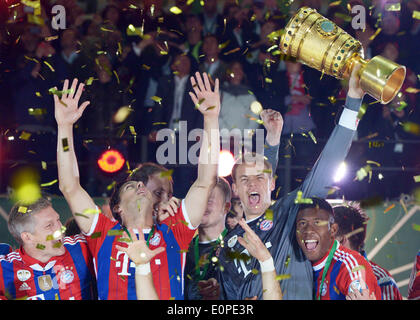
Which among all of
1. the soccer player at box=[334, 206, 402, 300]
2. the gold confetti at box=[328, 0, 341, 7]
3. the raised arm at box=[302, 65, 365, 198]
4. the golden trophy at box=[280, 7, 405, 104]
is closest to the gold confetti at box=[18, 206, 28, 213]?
the raised arm at box=[302, 65, 365, 198]

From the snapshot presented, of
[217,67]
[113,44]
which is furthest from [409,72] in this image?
[113,44]

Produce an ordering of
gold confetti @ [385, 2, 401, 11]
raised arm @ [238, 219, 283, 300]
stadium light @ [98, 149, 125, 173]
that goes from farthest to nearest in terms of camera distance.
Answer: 1. stadium light @ [98, 149, 125, 173]
2. gold confetti @ [385, 2, 401, 11]
3. raised arm @ [238, 219, 283, 300]

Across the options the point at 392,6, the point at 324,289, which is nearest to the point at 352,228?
the point at 324,289

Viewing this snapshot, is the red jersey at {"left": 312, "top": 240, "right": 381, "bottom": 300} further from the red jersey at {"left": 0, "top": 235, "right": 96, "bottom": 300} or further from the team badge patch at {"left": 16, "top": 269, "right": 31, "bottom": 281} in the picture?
the team badge patch at {"left": 16, "top": 269, "right": 31, "bottom": 281}

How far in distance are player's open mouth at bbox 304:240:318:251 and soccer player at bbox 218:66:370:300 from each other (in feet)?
0.19

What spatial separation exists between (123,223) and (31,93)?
1.65 m

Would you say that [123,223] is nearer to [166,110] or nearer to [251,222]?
[251,222]

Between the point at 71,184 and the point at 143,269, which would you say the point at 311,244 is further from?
the point at 71,184

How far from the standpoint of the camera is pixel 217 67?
4.45 metres

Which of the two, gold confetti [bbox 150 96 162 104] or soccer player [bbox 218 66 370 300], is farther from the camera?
gold confetti [bbox 150 96 162 104]

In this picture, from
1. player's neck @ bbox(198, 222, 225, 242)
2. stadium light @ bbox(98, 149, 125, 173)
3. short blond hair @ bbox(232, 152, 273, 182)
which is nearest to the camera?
player's neck @ bbox(198, 222, 225, 242)

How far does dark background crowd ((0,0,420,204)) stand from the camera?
4.22m

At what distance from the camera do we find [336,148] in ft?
10.5

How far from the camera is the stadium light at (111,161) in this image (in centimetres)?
418
